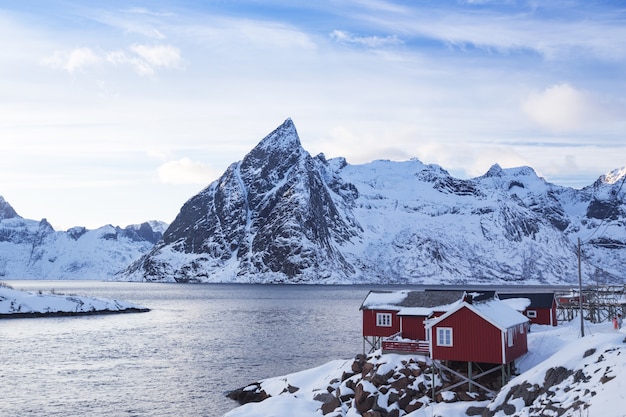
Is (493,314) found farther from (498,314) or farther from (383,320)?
(383,320)

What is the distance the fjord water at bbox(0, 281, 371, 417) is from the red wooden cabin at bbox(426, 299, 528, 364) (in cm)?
1759

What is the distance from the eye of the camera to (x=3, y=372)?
61.9 metres

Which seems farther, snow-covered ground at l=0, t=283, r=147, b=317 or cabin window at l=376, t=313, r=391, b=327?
snow-covered ground at l=0, t=283, r=147, b=317

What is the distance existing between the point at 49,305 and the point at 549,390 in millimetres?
125223

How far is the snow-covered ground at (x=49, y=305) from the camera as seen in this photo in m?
130

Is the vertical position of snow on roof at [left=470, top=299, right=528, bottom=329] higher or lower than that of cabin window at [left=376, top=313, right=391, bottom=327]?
higher

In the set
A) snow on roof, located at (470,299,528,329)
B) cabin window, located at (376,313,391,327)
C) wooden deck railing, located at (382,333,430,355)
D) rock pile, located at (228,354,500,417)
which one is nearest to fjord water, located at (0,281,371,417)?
rock pile, located at (228,354,500,417)

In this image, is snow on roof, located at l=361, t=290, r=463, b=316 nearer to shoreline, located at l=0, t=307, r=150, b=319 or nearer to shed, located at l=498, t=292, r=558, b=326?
shed, located at l=498, t=292, r=558, b=326

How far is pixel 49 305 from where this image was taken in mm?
135125

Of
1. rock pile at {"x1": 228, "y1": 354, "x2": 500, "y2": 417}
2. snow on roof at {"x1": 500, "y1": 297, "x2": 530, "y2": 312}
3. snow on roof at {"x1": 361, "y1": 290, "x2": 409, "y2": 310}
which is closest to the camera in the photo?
rock pile at {"x1": 228, "y1": 354, "x2": 500, "y2": 417}

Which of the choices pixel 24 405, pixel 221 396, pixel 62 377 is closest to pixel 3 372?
pixel 62 377

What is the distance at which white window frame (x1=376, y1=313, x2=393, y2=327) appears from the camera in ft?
189

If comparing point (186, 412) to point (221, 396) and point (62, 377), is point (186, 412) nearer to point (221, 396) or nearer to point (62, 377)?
point (221, 396)

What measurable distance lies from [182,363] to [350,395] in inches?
1199
